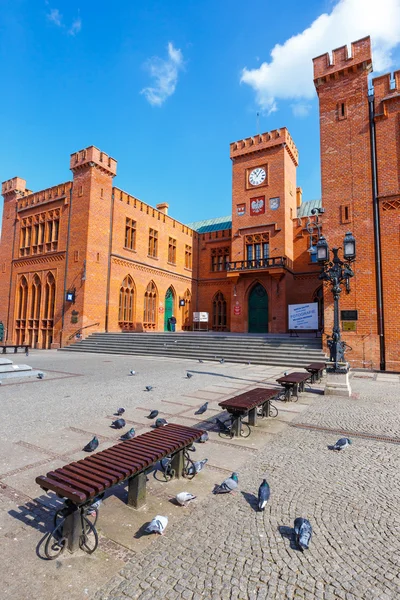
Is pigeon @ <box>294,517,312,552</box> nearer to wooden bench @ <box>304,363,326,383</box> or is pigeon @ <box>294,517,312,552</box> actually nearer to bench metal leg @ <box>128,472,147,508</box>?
bench metal leg @ <box>128,472,147,508</box>

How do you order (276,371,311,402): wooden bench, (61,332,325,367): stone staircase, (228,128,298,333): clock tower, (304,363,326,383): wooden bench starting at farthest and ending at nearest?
(228,128,298,333): clock tower, (61,332,325,367): stone staircase, (304,363,326,383): wooden bench, (276,371,311,402): wooden bench

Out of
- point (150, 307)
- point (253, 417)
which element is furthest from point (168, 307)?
point (253, 417)

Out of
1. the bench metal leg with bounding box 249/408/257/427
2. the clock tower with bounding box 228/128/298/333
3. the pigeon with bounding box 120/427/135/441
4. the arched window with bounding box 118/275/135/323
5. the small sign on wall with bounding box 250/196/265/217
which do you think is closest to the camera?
the pigeon with bounding box 120/427/135/441

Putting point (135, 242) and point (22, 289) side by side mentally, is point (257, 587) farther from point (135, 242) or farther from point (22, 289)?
point (22, 289)

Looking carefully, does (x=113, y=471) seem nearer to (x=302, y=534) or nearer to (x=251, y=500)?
(x=251, y=500)

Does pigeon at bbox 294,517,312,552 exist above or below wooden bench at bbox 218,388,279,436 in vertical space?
below

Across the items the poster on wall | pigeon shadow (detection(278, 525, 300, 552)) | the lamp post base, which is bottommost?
pigeon shadow (detection(278, 525, 300, 552))

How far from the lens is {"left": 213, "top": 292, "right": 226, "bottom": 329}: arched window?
106 ft

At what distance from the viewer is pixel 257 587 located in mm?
2234

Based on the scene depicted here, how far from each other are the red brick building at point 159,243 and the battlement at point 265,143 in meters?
0.09

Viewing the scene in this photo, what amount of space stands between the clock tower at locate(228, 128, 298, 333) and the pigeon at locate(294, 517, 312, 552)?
22.9 m

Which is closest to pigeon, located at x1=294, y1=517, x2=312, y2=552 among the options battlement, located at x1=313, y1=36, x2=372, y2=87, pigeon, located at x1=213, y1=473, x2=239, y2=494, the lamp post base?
pigeon, located at x1=213, y1=473, x2=239, y2=494

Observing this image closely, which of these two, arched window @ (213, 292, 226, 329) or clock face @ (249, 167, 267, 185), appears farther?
arched window @ (213, 292, 226, 329)

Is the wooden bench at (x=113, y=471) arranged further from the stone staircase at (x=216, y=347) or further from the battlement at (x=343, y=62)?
the battlement at (x=343, y=62)
